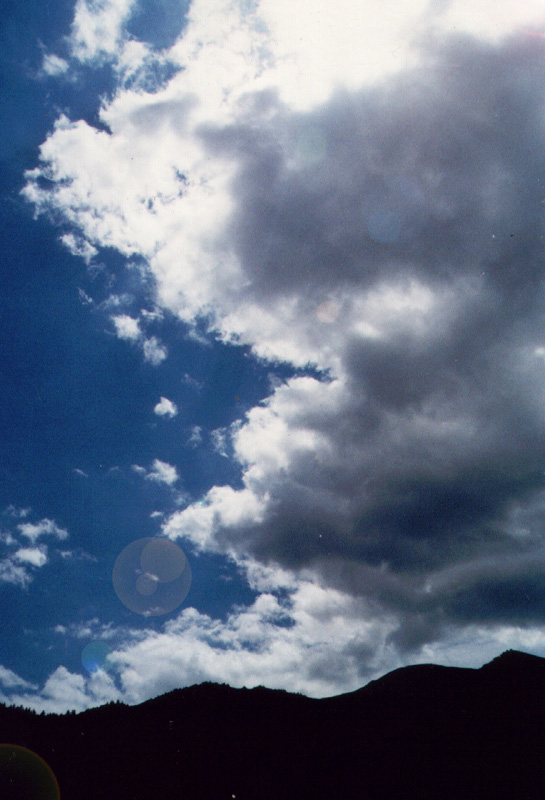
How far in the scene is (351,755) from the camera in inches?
2067

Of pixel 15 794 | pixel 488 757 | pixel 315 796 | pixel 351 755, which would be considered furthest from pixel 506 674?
pixel 15 794

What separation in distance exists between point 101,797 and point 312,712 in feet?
82.6

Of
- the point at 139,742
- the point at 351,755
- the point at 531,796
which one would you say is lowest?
the point at 531,796

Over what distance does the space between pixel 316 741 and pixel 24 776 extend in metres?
28.7

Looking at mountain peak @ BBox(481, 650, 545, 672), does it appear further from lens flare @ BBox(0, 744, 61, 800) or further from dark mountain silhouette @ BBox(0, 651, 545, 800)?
lens flare @ BBox(0, 744, 61, 800)

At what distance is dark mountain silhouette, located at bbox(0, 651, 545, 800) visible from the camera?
4594 cm

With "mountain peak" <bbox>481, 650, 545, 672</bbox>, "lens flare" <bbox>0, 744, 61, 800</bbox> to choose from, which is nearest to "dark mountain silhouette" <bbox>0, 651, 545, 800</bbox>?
"mountain peak" <bbox>481, 650, 545, 672</bbox>

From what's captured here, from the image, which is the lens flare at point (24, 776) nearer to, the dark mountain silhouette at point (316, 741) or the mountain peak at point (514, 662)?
the dark mountain silhouette at point (316, 741)

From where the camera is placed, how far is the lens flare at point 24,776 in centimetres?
4041

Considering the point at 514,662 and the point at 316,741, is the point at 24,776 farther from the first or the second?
the point at 514,662

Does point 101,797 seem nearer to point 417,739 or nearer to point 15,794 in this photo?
point 15,794

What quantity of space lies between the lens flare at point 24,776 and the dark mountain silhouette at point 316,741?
26.9 inches

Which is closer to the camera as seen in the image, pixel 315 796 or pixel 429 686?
pixel 315 796

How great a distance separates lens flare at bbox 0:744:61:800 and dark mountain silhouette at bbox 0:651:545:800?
68 centimetres
